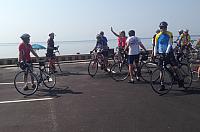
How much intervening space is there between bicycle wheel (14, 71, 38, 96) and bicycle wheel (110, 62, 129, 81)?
10.9ft

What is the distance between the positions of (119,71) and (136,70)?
0.88 m

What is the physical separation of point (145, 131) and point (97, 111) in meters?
1.78

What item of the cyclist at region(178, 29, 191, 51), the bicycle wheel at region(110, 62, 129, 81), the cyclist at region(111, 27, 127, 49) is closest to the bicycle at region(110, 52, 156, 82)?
the bicycle wheel at region(110, 62, 129, 81)

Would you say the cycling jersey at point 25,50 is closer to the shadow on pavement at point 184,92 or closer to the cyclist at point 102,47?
the cyclist at point 102,47

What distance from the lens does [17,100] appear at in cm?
861

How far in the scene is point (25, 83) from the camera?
962cm

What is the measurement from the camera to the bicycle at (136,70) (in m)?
11.1

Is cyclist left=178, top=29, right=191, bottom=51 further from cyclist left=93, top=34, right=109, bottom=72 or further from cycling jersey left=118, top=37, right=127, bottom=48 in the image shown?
cyclist left=93, top=34, right=109, bottom=72

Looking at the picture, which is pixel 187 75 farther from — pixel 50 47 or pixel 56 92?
pixel 50 47

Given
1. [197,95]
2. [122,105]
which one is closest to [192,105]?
[197,95]

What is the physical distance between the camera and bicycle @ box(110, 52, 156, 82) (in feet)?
36.3

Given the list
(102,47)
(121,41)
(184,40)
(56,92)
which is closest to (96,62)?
(102,47)

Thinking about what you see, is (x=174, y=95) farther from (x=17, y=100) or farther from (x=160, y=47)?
(x=17, y=100)

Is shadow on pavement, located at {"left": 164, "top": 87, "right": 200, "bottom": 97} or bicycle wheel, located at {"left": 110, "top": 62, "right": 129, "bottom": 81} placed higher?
bicycle wheel, located at {"left": 110, "top": 62, "right": 129, "bottom": 81}
